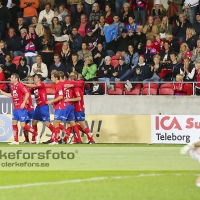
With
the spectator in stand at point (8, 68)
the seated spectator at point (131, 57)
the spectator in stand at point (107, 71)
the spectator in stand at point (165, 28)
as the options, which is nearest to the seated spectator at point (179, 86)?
the seated spectator at point (131, 57)

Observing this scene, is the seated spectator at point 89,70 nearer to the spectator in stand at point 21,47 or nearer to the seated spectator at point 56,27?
the seated spectator at point 56,27

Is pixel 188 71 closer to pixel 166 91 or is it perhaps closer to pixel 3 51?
pixel 166 91

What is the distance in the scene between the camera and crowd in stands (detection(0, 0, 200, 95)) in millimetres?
23234

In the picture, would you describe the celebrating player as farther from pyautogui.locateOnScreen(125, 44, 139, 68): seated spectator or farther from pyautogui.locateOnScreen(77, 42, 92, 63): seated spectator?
pyautogui.locateOnScreen(125, 44, 139, 68): seated spectator

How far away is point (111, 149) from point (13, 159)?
4295mm

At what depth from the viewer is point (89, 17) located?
1021 inches

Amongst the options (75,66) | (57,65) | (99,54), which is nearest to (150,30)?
(99,54)

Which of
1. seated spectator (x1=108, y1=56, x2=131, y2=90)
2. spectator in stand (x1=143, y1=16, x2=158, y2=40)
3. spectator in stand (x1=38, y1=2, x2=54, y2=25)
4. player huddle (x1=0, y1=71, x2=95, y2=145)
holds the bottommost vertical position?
player huddle (x1=0, y1=71, x2=95, y2=145)

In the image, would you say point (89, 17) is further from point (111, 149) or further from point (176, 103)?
point (111, 149)

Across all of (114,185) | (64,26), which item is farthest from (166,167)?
(64,26)

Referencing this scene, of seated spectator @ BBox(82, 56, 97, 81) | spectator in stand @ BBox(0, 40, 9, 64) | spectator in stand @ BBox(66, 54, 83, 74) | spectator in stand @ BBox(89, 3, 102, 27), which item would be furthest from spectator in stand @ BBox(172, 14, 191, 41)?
spectator in stand @ BBox(0, 40, 9, 64)

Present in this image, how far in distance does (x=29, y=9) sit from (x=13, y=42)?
1667 millimetres

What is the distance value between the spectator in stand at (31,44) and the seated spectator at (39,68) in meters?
0.89

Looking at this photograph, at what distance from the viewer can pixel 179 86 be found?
22781mm
